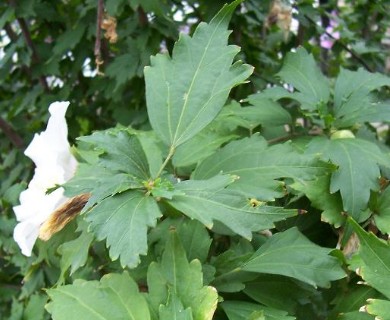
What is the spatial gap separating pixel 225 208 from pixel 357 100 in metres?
0.41

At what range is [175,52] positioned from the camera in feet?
2.51

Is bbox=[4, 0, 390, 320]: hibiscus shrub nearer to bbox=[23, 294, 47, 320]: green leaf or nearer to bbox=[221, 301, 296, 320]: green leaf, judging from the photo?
bbox=[221, 301, 296, 320]: green leaf

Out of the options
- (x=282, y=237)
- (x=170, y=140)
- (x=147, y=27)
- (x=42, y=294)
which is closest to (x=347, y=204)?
(x=282, y=237)

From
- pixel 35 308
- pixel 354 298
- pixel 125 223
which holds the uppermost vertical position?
pixel 125 223

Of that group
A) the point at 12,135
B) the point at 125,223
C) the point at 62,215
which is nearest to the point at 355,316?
the point at 125,223

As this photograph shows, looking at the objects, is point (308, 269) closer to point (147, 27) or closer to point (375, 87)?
point (375, 87)

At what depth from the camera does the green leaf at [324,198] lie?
0.80 metres

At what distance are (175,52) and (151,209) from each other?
0.77ft

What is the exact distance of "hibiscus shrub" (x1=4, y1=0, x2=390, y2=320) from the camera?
66 cm

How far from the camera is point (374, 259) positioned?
2.18ft

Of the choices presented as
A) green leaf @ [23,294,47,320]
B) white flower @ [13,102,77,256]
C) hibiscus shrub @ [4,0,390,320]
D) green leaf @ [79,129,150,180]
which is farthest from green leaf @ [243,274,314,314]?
green leaf @ [23,294,47,320]

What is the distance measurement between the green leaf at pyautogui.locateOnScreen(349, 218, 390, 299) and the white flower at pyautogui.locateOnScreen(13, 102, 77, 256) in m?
0.43

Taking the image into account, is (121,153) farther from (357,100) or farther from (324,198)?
(357,100)

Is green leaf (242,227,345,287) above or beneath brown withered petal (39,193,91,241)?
beneath
